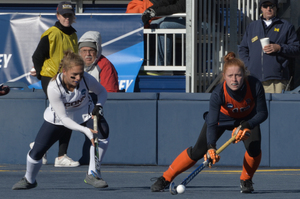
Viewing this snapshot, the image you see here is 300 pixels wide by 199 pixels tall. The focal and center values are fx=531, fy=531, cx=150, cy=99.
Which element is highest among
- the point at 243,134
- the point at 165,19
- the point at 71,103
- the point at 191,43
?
the point at 165,19

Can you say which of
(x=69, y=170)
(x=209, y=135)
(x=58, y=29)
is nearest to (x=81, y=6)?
(x=58, y=29)

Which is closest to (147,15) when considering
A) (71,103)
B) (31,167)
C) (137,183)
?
(137,183)

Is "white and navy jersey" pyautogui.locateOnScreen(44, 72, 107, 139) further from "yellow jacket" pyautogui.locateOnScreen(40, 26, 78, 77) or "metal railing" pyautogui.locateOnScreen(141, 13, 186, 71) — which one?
"metal railing" pyautogui.locateOnScreen(141, 13, 186, 71)

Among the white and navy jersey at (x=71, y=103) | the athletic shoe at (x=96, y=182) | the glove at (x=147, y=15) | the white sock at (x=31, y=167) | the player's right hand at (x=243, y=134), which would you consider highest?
the glove at (x=147, y=15)

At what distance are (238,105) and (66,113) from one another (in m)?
1.78

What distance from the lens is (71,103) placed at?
5547mm

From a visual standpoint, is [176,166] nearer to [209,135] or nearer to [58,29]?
[209,135]

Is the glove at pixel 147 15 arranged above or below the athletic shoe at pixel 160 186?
above

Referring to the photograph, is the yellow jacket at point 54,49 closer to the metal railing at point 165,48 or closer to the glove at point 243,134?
the metal railing at point 165,48

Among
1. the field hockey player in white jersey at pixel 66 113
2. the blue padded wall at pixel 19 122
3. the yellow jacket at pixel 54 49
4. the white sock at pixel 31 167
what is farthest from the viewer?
the blue padded wall at pixel 19 122

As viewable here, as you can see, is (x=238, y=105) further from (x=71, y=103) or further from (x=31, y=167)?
(x=31, y=167)

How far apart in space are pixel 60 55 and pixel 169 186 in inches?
102

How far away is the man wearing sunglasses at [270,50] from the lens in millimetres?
7652

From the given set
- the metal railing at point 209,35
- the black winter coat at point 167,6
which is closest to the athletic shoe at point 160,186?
the metal railing at point 209,35
